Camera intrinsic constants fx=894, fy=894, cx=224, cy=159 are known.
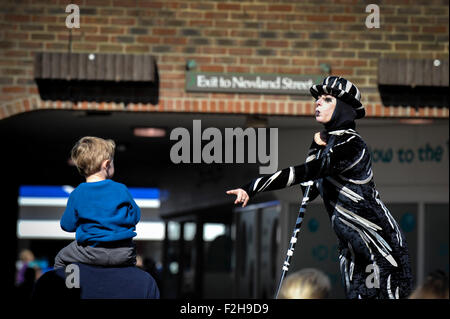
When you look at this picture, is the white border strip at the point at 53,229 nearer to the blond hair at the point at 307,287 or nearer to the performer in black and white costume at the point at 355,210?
the blond hair at the point at 307,287

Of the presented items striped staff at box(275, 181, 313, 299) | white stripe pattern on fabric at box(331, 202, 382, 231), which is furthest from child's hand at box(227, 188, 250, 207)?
white stripe pattern on fabric at box(331, 202, 382, 231)

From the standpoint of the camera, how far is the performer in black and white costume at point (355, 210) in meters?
3.04

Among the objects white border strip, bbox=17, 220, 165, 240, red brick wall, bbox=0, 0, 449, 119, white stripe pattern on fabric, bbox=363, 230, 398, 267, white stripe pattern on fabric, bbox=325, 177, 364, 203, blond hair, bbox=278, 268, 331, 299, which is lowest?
white border strip, bbox=17, 220, 165, 240

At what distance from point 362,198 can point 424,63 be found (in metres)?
7.03

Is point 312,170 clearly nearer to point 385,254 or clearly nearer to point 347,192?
point 347,192

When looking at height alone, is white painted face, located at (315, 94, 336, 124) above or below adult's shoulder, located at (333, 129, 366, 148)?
above

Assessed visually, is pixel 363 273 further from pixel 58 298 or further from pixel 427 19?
pixel 427 19

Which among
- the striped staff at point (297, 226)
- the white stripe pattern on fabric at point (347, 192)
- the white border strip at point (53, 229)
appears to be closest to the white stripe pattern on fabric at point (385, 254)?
the white stripe pattern on fabric at point (347, 192)

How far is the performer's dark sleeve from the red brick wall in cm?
677

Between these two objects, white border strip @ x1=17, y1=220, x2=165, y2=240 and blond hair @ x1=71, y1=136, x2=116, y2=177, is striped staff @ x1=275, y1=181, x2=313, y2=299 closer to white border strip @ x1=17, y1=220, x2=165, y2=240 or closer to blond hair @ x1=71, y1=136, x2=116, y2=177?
blond hair @ x1=71, y1=136, x2=116, y2=177

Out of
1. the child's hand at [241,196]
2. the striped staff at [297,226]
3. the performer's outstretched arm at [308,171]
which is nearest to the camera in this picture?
the child's hand at [241,196]

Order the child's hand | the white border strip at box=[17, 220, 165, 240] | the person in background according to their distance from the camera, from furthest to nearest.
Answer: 1. the white border strip at box=[17, 220, 165, 240]
2. the person in background
3. the child's hand

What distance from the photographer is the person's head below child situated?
314 cm

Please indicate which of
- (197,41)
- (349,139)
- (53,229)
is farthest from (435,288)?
(53,229)
